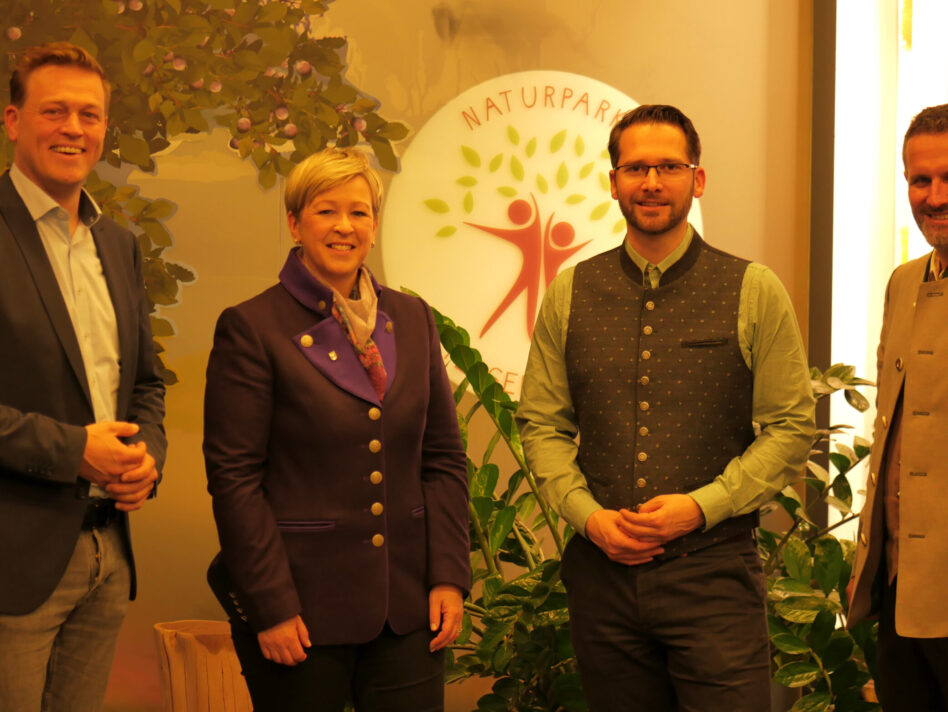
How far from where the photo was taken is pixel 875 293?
136 inches

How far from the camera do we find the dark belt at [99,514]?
5.59ft

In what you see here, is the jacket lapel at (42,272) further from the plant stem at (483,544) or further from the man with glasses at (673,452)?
the plant stem at (483,544)

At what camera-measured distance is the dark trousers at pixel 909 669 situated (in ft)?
5.47

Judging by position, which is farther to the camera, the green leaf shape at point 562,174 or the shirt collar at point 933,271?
the green leaf shape at point 562,174

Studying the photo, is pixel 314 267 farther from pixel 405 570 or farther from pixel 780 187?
pixel 780 187

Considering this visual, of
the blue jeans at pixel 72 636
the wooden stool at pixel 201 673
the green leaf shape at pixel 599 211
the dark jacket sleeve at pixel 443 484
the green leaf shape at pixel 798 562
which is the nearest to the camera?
the blue jeans at pixel 72 636

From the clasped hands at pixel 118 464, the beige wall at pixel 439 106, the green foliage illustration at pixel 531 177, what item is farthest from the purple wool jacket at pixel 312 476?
the green foliage illustration at pixel 531 177

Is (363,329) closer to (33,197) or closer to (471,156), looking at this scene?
(33,197)

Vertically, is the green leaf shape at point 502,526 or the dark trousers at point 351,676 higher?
the green leaf shape at point 502,526

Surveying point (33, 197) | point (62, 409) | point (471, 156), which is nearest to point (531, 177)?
point (471, 156)

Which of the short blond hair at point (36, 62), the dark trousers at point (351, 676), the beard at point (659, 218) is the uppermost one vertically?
the short blond hair at point (36, 62)

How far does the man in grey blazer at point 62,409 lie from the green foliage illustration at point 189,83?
1239mm

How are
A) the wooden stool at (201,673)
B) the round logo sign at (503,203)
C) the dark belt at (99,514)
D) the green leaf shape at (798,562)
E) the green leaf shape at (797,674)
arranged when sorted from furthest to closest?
1. the round logo sign at (503,203)
2. the wooden stool at (201,673)
3. the green leaf shape at (798,562)
4. the green leaf shape at (797,674)
5. the dark belt at (99,514)

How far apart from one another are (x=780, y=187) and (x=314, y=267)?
2.17 meters
